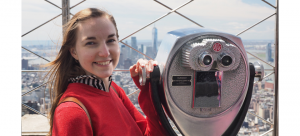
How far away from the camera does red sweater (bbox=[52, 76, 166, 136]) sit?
669 millimetres

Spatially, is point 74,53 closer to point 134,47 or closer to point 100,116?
point 100,116

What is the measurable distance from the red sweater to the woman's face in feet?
0.23

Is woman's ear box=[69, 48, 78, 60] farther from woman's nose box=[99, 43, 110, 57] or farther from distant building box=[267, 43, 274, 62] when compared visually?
distant building box=[267, 43, 274, 62]

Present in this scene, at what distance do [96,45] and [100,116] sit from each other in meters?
0.22

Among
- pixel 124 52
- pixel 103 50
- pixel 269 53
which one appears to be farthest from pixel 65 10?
pixel 269 53

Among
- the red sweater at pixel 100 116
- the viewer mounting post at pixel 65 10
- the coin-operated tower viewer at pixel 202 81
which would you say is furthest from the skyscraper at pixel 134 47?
the coin-operated tower viewer at pixel 202 81

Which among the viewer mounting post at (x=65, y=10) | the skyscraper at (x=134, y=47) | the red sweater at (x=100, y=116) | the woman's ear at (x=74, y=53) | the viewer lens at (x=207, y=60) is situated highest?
the viewer mounting post at (x=65, y=10)

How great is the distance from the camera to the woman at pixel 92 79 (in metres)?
0.71

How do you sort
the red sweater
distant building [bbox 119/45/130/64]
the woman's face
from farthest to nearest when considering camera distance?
distant building [bbox 119/45/130/64], the woman's face, the red sweater

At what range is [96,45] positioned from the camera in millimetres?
A: 792

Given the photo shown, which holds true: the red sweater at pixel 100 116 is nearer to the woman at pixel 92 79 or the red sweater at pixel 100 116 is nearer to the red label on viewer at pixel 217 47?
the woman at pixel 92 79

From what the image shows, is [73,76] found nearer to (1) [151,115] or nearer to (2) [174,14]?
(1) [151,115]

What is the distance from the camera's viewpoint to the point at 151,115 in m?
0.91

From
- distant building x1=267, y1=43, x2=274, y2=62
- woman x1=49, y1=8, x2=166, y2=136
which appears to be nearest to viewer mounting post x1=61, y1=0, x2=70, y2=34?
woman x1=49, y1=8, x2=166, y2=136
